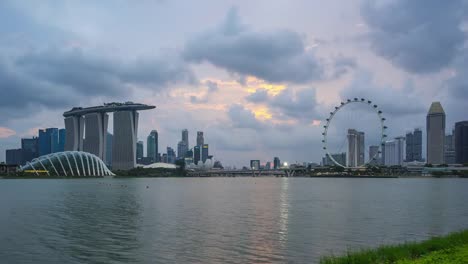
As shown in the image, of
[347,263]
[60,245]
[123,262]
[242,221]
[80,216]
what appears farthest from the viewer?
[80,216]

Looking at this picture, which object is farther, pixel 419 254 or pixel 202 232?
pixel 202 232

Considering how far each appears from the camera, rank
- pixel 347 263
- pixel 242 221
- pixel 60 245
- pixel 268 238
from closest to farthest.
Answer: pixel 347 263
pixel 60 245
pixel 268 238
pixel 242 221

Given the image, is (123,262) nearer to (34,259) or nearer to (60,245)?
(34,259)

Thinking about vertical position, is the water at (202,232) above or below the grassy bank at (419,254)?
below

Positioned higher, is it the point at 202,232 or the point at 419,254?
the point at 419,254

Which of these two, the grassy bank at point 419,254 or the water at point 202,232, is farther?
the water at point 202,232

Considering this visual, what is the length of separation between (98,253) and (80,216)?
21919mm

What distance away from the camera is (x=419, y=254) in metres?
23.3

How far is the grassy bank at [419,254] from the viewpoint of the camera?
19114 millimetres

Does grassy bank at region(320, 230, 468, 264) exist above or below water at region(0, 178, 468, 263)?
above

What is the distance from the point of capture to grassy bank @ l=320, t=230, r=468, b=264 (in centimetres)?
1911

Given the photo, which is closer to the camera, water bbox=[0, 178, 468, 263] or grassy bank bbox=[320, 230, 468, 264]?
grassy bank bbox=[320, 230, 468, 264]

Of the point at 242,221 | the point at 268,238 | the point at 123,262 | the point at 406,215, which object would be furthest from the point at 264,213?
the point at 123,262

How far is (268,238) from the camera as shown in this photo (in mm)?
34719
